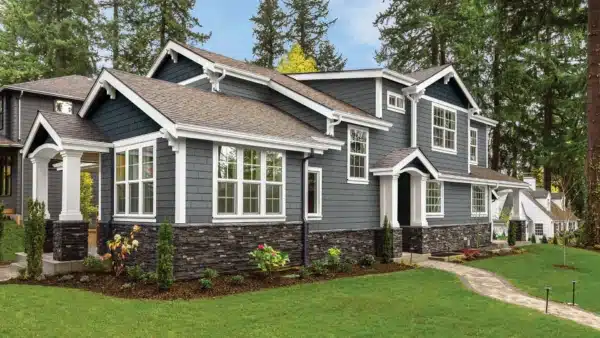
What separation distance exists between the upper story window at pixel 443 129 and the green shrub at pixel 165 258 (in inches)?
467

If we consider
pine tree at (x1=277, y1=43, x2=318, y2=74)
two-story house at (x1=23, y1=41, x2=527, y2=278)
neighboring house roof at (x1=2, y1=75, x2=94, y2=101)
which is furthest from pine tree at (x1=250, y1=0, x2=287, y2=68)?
two-story house at (x1=23, y1=41, x2=527, y2=278)

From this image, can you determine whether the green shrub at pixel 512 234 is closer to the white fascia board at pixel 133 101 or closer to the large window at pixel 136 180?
the large window at pixel 136 180

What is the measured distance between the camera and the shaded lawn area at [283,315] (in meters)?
7.18

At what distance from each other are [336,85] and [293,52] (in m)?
18.9

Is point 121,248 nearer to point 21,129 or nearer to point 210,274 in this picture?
point 210,274

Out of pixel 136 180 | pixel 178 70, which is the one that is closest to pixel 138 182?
pixel 136 180

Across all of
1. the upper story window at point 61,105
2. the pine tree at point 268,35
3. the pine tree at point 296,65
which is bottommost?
the upper story window at point 61,105

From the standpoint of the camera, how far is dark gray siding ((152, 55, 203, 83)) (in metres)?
16.5

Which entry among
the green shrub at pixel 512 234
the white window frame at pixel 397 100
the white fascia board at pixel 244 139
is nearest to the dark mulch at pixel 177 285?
the white fascia board at pixel 244 139

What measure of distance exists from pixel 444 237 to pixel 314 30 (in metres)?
27.7

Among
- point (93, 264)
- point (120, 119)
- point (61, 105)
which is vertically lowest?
point (93, 264)

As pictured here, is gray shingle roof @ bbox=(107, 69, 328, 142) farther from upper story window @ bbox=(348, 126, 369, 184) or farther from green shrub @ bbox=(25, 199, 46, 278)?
green shrub @ bbox=(25, 199, 46, 278)

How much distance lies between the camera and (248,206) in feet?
39.2

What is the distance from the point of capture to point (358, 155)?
1564 cm
